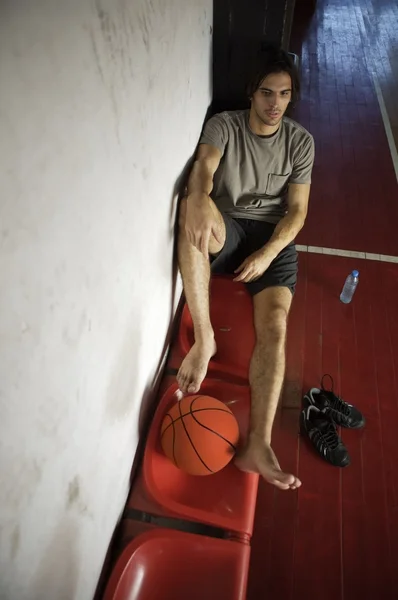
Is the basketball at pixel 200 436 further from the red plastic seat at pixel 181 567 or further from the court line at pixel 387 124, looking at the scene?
the court line at pixel 387 124

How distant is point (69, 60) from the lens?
0.69 meters

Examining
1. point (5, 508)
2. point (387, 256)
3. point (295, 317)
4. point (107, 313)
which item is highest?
point (107, 313)

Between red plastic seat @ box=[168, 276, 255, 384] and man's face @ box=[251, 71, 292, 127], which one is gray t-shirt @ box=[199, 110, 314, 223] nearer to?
man's face @ box=[251, 71, 292, 127]

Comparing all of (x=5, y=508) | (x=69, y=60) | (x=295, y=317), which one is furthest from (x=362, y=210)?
(x=5, y=508)

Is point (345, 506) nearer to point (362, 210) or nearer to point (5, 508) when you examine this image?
point (5, 508)

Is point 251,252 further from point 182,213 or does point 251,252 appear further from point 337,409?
point 337,409

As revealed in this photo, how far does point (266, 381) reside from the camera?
5.54ft

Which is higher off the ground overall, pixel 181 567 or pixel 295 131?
pixel 295 131

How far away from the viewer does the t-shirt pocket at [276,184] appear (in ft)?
6.55

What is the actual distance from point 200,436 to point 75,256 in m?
0.89

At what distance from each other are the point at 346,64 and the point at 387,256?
3084 mm

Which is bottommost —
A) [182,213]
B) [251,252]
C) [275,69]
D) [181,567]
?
[181,567]

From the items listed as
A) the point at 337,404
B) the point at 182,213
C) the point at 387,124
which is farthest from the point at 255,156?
the point at 387,124

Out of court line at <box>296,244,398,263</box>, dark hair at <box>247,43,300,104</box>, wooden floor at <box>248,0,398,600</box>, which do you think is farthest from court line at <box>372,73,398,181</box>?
dark hair at <box>247,43,300,104</box>
